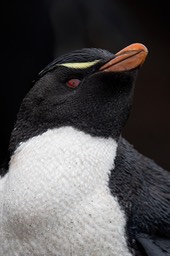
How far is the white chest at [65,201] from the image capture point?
174 centimetres

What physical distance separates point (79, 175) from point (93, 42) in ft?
5.94

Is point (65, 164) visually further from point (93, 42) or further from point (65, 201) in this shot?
point (93, 42)

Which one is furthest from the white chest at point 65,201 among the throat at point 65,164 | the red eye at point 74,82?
the red eye at point 74,82

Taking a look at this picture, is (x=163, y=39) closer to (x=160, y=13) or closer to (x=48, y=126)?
(x=160, y=13)

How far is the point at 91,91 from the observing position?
70.6 inches

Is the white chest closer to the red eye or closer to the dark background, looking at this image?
the red eye

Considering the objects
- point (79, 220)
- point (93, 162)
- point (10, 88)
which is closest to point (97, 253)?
point (79, 220)

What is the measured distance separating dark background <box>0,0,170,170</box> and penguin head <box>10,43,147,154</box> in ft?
3.92

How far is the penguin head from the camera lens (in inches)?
69.6

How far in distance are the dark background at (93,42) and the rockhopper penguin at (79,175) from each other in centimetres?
119

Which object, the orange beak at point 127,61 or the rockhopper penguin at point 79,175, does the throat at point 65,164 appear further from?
the orange beak at point 127,61

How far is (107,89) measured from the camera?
178cm

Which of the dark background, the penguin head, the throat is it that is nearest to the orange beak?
the penguin head

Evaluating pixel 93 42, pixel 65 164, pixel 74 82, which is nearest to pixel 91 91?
pixel 74 82
